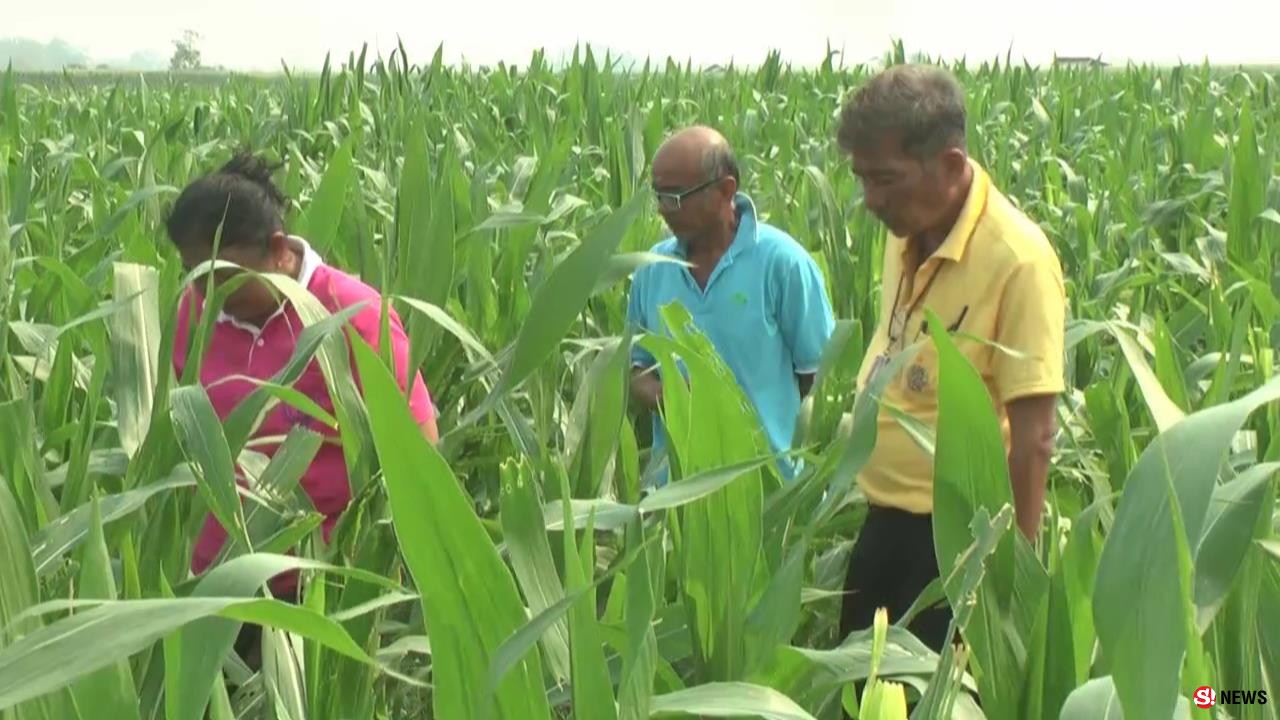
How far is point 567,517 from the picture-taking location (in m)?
0.96

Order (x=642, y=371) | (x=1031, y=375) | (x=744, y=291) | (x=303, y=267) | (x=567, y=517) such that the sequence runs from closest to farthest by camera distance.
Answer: (x=567, y=517) < (x=1031, y=375) < (x=303, y=267) < (x=744, y=291) < (x=642, y=371)

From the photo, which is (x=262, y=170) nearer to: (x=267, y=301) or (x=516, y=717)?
(x=267, y=301)

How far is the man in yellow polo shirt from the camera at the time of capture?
167cm

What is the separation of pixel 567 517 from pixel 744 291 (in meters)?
1.42

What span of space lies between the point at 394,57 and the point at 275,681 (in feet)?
20.1

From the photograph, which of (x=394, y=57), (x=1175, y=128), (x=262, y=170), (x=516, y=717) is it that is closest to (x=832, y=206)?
(x=262, y=170)

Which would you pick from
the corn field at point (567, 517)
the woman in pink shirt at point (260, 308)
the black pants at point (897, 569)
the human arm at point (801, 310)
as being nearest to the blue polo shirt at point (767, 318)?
the human arm at point (801, 310)

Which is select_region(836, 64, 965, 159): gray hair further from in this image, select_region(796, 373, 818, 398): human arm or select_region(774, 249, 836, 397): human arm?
select_region(796, 373, 818, 398): human arm

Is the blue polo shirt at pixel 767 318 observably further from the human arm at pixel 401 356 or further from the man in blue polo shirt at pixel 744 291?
the human arm at pixel 401 356

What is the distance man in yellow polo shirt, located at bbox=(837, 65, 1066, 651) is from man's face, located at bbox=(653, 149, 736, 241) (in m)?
0.54

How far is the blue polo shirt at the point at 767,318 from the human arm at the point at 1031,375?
2.20 feet

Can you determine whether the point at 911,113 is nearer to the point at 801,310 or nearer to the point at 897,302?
the point at 897,302

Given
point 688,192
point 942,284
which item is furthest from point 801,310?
point 942,284

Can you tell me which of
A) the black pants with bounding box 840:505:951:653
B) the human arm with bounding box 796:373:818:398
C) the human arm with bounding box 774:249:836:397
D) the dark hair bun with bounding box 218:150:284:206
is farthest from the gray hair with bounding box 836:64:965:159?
the dark hair bun with bounding box 218:150:284:206
